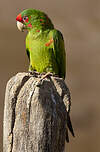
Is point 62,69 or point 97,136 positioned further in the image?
point 97,136

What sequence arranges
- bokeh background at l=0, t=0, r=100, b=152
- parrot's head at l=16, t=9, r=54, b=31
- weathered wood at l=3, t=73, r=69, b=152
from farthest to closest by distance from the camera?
bokeh background at l=0, t=0, r=100, b=152 → parrot's head at l=16, t=9, r=54, b=31 → weathered wood at l=3, t=73, r=69, b=152

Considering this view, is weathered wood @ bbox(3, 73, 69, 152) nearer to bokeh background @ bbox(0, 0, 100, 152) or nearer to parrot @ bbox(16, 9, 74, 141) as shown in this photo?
parrot @ bbox(16, 9, 74, 141)

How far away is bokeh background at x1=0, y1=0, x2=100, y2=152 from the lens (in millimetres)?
3588

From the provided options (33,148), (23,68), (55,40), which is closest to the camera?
(33,148)

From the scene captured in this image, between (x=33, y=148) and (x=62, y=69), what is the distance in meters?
1.01

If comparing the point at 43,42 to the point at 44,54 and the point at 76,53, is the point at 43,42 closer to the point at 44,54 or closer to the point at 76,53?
the point at 44,54

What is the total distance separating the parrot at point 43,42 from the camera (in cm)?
239

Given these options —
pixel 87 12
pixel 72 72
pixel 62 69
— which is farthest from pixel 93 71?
pixel 62 69

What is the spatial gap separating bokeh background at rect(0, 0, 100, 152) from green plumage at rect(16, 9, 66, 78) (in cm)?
118

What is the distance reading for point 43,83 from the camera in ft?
4.94

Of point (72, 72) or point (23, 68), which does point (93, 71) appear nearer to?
point (72, 72)

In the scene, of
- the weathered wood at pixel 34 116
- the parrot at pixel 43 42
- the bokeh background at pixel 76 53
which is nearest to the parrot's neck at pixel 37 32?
the parrot at pixel 43 42

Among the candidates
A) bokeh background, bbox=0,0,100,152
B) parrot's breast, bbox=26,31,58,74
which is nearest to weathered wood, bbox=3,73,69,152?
parrot's breast, bbox=26,31,58,74

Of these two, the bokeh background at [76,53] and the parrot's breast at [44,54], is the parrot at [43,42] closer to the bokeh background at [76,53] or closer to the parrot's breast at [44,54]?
the parrot's breast at [44,54]
